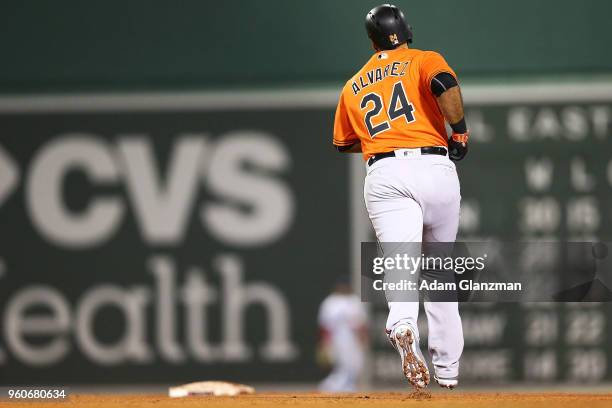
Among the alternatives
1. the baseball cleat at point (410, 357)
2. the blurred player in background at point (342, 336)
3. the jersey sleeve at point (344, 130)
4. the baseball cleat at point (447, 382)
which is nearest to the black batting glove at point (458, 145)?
the jersey sleeve at point (344, 130)

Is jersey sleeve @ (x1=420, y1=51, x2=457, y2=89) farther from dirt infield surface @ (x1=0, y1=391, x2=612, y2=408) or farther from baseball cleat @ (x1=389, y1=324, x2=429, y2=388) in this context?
dirt infield surface @ (x1=0, y1=391, x2=612, y2=408)

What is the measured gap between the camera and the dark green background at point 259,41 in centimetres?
841

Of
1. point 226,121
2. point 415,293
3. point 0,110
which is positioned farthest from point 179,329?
point 415,293

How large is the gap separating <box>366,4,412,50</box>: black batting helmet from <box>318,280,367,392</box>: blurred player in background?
3892mm

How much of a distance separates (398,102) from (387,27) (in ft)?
1.09

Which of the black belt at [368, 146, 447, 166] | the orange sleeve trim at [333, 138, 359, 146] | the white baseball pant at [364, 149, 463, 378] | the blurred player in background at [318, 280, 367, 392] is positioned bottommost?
the blurred player in background at [318, 280, 367, 392]

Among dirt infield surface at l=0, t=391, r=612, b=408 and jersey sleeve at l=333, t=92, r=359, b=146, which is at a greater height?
jersey sleeve at l=333, t=92, r=359, b=146

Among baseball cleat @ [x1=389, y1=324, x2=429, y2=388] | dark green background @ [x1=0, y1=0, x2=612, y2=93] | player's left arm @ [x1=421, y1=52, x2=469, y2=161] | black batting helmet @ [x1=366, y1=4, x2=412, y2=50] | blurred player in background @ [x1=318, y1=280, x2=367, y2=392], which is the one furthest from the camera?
blurred player in background @ [x1=318, y1=280, x2=367, y2=392]

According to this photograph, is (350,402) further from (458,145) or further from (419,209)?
(458,145)

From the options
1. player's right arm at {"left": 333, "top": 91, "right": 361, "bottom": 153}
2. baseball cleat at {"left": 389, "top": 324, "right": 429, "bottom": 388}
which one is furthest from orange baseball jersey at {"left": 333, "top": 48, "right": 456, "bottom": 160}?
baseball cleat at {"left": 389, "top": 324, "right": 429, "bottom": 388}

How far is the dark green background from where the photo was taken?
27.6 ft

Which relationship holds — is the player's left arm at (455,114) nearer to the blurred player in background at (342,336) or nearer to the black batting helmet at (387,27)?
the black batting helmet at (387,27)

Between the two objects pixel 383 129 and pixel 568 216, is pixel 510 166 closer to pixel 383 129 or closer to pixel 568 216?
pixel 568 216

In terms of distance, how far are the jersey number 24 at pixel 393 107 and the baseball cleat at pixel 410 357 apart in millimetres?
822
